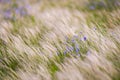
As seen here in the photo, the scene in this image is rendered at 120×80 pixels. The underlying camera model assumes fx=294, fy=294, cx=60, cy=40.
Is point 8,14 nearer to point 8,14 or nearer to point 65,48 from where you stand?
point 8,14

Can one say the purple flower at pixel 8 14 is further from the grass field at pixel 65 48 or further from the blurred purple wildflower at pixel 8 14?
the grass field at pixel 65 48

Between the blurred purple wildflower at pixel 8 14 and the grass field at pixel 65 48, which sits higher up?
the blurred purple wildflower at pixel 8 14

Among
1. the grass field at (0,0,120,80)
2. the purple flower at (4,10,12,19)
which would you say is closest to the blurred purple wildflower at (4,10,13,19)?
the purple flower at (4,10,12,19)

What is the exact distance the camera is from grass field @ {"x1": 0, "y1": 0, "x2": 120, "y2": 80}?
91.0 inches

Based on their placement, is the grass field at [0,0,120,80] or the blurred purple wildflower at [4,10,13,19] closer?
the grass field at [0,0,120,80]

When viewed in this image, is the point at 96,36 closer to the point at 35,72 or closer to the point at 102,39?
the point at 102,39

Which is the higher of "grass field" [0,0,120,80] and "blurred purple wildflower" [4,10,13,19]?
"blurred purple wildflower" [4,10,13,19]

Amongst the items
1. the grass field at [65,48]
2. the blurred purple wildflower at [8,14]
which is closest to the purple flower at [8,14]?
the blurred purple wildflower at [8,14]

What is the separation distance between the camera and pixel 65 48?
2.74 meters

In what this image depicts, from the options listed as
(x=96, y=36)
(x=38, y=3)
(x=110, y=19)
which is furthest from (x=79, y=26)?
(x=38, y=3)

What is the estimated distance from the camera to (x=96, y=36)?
9.00 ft

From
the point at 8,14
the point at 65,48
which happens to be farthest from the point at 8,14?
the point at 65,48

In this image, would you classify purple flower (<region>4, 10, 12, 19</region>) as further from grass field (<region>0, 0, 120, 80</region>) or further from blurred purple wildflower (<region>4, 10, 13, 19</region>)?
grass field (<region>0, 0, 120, 80</region>)

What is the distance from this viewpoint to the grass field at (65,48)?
2.31 metres
